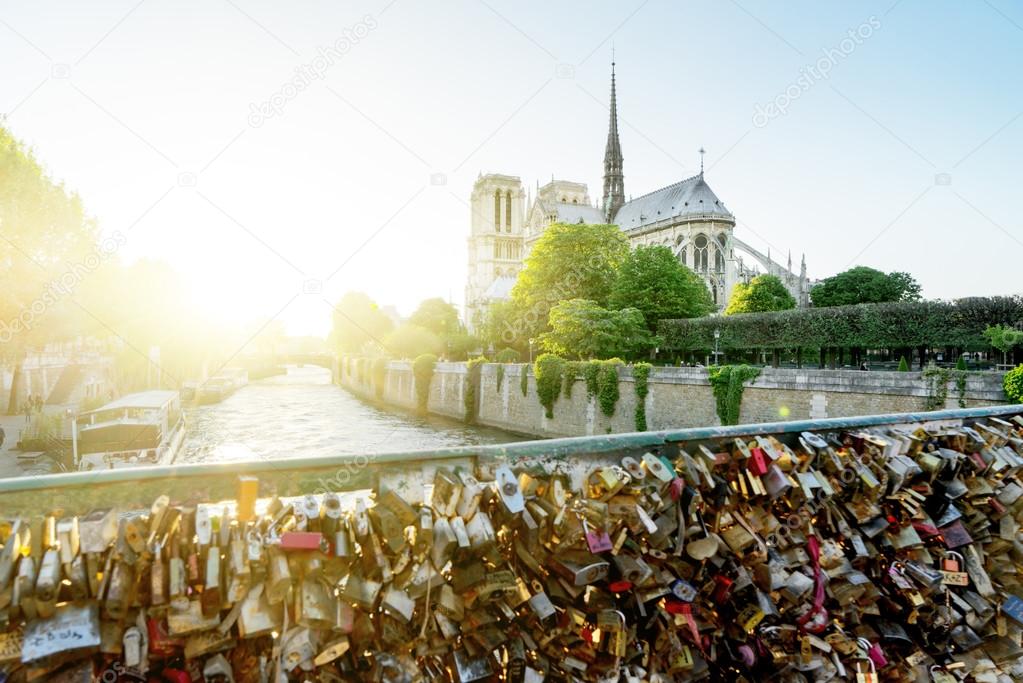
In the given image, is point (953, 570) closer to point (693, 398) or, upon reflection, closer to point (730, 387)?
point (730, 387)

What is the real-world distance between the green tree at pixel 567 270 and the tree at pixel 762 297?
18.8 metres

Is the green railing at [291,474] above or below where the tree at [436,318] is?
below

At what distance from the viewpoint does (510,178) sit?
93562mm

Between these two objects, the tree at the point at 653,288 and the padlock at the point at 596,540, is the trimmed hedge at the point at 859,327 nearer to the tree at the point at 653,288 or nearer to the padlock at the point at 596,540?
the tree at the point at 653,288

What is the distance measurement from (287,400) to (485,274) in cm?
4242

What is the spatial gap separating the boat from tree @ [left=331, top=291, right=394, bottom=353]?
51.4 meters

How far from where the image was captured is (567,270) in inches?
1654

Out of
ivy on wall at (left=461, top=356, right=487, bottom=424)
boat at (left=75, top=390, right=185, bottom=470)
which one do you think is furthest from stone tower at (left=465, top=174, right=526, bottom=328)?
boat at (left=75, top=390, right=185, bottom=470)

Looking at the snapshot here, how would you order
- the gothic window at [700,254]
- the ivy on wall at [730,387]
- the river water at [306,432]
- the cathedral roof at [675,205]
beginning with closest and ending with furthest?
the ivy on wall at [730,387] → the river water at [306,432] → the gothic window at [700,254] → the cathedral roof at [675,205]

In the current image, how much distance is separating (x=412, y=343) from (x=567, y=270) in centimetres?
2153

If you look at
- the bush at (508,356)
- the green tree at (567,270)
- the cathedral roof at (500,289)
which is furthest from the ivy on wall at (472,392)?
the cathedral roof at (500,289)

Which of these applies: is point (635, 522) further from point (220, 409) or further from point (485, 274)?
point (485, 274)

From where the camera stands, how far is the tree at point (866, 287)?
2251 inches

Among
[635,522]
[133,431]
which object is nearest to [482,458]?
[635,522]
